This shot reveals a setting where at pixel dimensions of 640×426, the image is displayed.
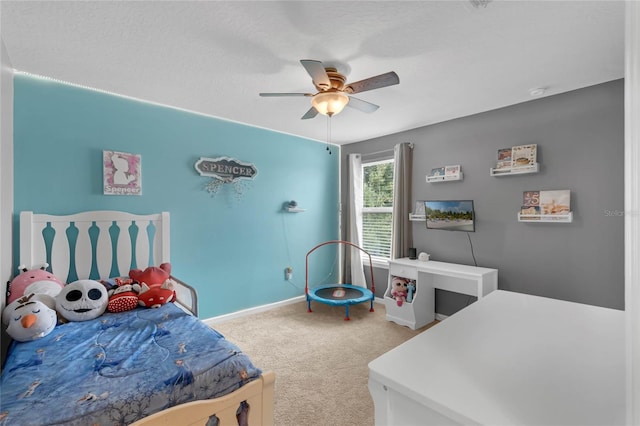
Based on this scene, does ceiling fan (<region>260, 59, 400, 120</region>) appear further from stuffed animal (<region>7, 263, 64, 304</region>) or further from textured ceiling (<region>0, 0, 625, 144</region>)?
stuffed animal (<region>7, 263, 64, 304</region>)

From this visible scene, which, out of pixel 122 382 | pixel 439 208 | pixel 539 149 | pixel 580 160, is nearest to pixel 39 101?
pixel 122 382

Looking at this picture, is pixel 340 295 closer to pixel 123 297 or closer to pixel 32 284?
pixel 123 297

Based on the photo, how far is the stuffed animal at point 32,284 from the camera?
6.82 ft

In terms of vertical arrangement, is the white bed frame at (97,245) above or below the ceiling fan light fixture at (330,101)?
below

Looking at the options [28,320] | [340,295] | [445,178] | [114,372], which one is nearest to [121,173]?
[28,320]

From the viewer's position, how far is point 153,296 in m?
2.33

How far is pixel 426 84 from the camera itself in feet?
8.36

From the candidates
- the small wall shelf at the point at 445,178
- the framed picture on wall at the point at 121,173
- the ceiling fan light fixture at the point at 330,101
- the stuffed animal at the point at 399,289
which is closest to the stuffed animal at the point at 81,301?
the framed picture on wall at the point at 121,173

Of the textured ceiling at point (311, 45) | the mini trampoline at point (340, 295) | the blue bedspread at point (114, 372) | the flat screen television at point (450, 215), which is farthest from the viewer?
the mini trampoline at point (340, 295)

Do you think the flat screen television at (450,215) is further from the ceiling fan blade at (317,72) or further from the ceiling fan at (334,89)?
the ceiling fan blade at (317,72)

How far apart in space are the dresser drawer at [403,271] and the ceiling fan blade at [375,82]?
2087mm

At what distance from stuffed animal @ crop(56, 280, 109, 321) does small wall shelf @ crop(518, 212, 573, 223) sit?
3657 mm

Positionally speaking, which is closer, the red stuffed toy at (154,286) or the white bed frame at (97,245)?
the red stuffed toy at (154,286)

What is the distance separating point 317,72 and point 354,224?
9.56ft
